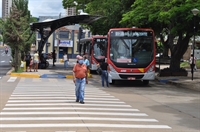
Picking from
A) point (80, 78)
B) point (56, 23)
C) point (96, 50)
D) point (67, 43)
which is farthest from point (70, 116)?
point (67, 43)

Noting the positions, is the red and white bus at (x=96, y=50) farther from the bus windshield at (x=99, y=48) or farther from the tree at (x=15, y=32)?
the tree at (x=15, y=32)

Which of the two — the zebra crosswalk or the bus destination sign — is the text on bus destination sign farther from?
the zebra crosswalk

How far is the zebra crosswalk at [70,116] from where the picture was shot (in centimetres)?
914

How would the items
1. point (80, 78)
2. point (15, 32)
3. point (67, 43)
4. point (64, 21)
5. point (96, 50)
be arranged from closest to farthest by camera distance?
point (80, 78) → point (15, 32) → point (96, 50) → point (64, 21) → point (67, 43)

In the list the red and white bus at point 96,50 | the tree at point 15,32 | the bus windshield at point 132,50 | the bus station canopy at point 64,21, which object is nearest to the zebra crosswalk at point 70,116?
the bus windshield at point 132,50

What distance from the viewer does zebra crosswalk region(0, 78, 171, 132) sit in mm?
9141

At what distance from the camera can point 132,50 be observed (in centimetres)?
2200

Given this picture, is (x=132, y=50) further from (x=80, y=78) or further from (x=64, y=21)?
(x=64, y=21)

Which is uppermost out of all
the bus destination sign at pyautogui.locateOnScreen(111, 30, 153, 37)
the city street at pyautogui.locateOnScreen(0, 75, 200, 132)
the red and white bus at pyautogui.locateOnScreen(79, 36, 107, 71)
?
the bus destination sign at pyautogui.locateOnScreen(111, 30, 153, 37)

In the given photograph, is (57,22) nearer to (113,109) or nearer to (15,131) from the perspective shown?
(113,109)

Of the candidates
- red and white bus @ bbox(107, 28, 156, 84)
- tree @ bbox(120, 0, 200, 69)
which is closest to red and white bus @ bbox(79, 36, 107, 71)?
tree @ bbox(120, 0, 200, 69)

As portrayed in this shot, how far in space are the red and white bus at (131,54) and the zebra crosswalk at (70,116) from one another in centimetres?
705

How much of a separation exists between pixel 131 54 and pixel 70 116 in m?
11.8

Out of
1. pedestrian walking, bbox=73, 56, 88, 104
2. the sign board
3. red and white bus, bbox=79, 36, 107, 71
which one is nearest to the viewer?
pedestrian walking, bbox=73, 56, 88, 104
